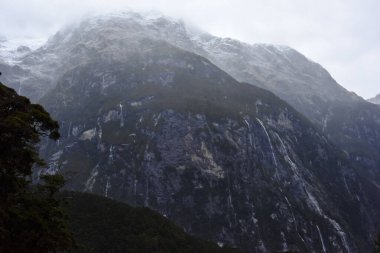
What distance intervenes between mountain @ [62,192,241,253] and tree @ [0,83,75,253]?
3107 inches

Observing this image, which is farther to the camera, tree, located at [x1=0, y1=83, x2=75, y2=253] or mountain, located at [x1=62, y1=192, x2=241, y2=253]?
mountain, located at [x1=62, y1=192, x2=241, y2=253]

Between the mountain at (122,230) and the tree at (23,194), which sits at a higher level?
the mountain at (122,230)

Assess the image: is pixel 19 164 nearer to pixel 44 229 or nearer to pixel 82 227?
pixel 44 229

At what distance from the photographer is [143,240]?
131375 millimetres

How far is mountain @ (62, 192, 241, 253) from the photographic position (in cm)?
12861

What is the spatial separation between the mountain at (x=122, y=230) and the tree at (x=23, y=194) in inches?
3107

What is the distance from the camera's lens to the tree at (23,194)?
42.3m

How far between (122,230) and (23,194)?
92606 mm

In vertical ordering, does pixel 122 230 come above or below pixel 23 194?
above

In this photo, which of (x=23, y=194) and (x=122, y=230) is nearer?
(x=23, y=194)

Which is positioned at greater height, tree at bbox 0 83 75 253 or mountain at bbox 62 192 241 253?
mountain at bbox 62 192 241 253

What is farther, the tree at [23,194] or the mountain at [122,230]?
the mountain at [122,230]

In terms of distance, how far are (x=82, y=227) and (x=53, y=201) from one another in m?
88.9

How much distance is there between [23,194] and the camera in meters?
44.7
